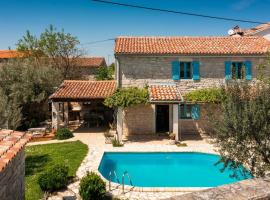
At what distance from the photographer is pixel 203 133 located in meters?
24.1

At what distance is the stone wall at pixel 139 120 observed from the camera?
79.3 feet

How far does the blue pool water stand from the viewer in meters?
15.3

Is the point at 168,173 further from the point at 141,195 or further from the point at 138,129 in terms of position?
the point at 138,129

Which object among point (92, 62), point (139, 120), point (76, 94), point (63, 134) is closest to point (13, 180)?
point (63, 134)

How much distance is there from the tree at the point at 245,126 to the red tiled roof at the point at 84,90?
55.2 feet

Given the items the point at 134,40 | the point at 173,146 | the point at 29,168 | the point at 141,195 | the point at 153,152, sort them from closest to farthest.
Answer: the point at 141,195
the point at 29,168
the point at 153,152
the point at 173,146
the point at 134,40

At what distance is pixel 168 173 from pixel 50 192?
701 cm

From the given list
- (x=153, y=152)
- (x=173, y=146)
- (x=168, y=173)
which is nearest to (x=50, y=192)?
(x=168, y=173)

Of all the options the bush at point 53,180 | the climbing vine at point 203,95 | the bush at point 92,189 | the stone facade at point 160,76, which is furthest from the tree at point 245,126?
the stone facade at point 160,76

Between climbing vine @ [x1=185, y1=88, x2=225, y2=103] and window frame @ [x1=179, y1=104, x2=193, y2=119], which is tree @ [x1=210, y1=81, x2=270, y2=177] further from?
window frame @ [x1=179, y1=104, x2=193, y2=119]

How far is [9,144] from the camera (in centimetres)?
805

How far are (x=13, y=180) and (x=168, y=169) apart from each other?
1101 cm

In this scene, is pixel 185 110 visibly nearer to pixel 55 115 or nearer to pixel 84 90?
pixel 84 90

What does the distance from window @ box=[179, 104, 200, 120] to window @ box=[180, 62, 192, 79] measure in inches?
90.4
